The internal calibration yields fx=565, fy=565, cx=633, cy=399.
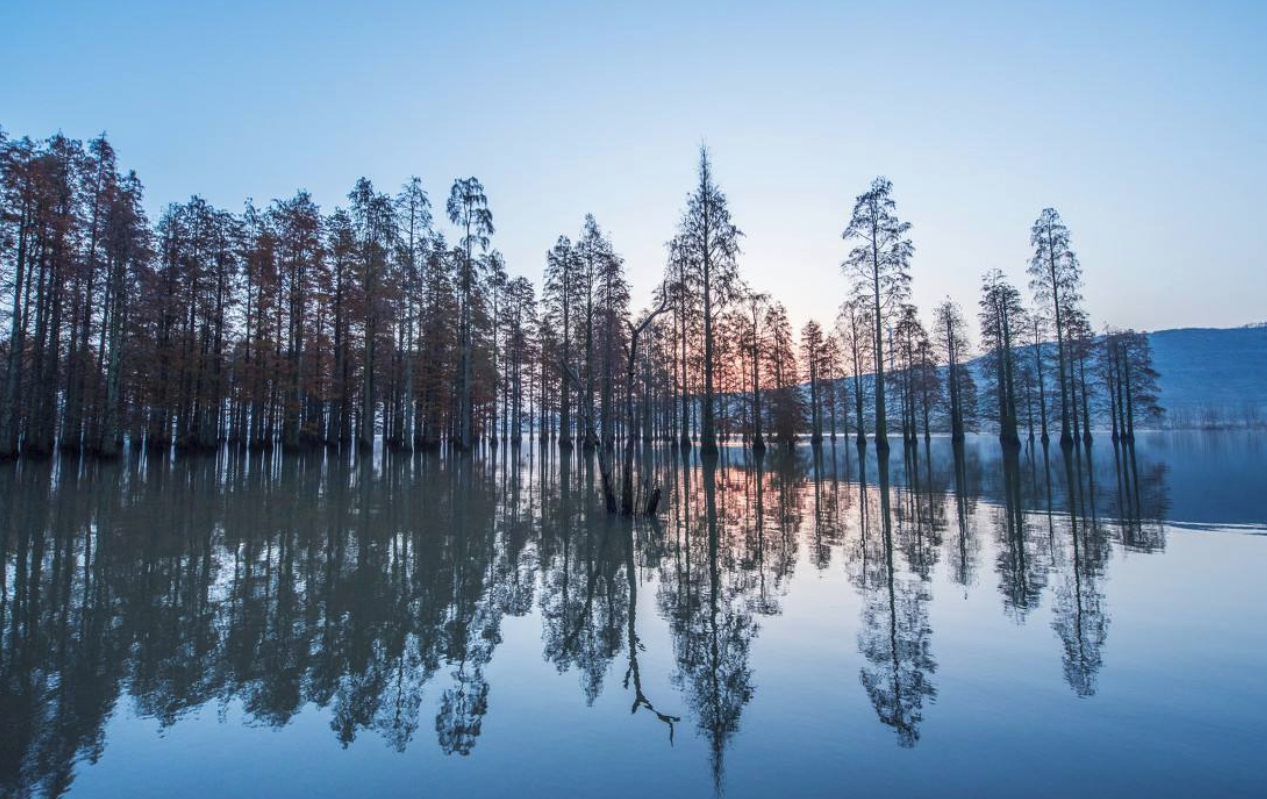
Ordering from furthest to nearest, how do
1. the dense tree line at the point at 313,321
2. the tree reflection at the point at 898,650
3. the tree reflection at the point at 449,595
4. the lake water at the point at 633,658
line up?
the dense tree line at the point at 313,321 < the tree reflection at the point at 449,595 < the tree reflection at the point at 898,650 < the lake water at the point at 633,658

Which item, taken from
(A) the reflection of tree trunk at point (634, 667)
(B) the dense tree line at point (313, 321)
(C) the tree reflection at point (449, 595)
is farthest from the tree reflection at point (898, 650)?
(B) the dense tree line at point (313, 321)

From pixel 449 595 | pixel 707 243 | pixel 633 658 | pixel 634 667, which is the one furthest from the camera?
pixel 707 243

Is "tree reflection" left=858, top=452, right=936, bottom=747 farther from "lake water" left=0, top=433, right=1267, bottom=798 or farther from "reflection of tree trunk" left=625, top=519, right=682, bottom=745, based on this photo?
"reflection of tree trunk" left=625, top=519, right=682, bottom=745

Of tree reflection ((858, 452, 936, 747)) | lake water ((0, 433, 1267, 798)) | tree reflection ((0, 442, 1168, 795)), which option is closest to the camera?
lake water ((0, 433, 1267, 798))

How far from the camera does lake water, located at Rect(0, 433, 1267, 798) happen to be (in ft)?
9.45

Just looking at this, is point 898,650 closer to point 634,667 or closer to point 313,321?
point 634,667

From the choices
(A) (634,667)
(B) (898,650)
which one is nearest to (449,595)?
(A) (634,667)

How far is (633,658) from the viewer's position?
440cm

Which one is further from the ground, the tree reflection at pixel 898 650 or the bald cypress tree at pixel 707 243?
the bald cypress tree at pixel 707 243

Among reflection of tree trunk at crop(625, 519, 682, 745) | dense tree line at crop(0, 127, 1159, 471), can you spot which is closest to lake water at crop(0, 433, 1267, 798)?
reflection of tree trunk at crop(625, 519, 682, 745)

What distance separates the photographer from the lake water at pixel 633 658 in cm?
288

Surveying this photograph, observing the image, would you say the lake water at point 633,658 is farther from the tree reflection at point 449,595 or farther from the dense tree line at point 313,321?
the dense tree line at point 313,321

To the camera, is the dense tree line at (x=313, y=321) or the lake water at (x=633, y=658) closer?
the lake water at (x=633, y=658)

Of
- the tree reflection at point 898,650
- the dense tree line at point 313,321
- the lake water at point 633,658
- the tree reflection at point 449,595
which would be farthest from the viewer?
the dense tree line at point 313,321
